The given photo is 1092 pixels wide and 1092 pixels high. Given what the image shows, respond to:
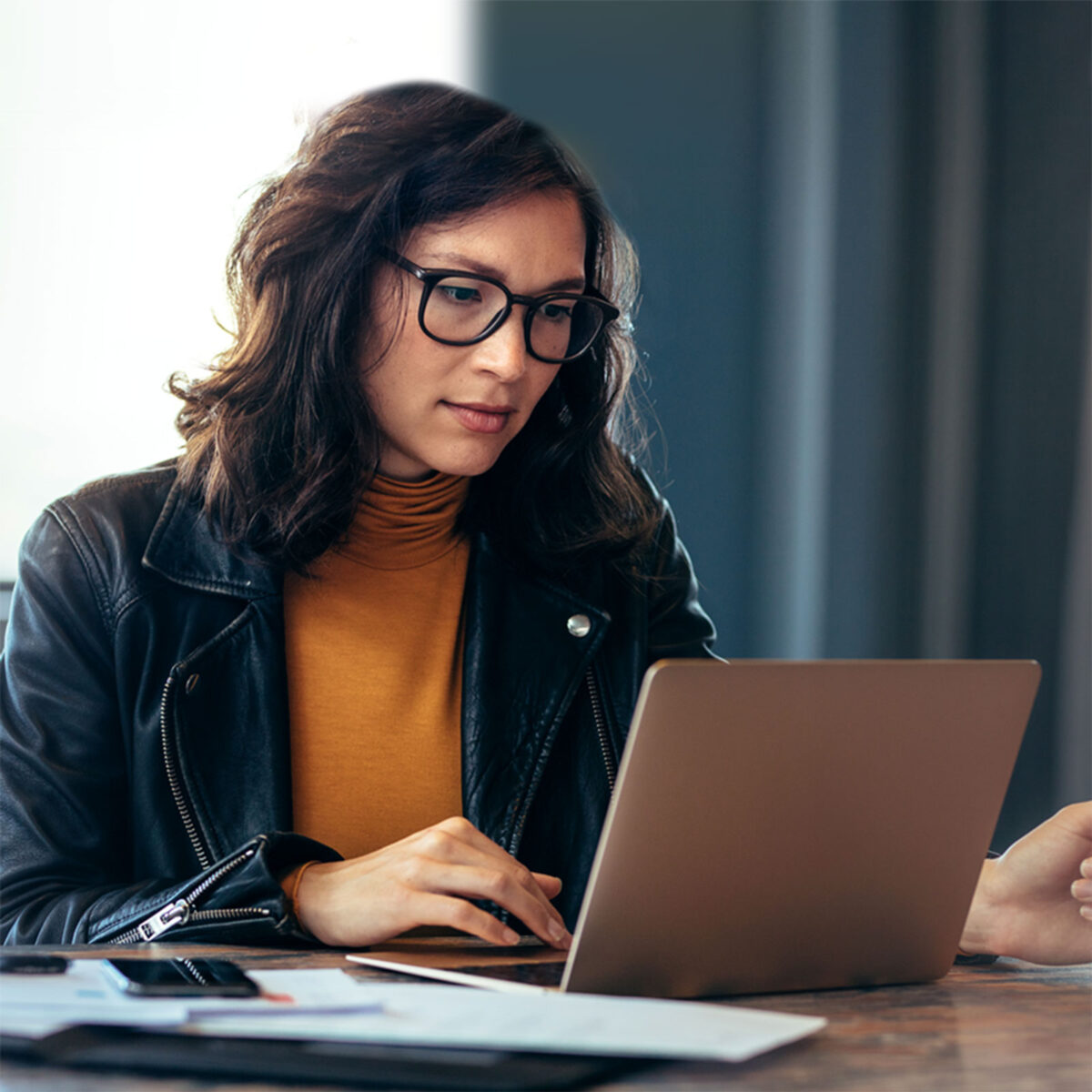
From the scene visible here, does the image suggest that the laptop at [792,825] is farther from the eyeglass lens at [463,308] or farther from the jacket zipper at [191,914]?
the eyeglass lens at [463,308]

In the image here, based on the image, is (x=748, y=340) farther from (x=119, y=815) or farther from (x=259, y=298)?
(x=119, y=815)

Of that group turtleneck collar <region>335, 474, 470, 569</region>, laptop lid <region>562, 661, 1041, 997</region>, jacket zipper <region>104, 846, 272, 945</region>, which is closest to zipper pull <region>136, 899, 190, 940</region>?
jacket zipper <region>104, 846, 272, 945</region>

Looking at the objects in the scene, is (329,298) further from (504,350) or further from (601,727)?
(601,727)

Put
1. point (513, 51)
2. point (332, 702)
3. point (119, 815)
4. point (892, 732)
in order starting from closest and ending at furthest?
1. point (892, 732)
2. point (119, 815)
3. point (332, 702)
4. point (513, 51)

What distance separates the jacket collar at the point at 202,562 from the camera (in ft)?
4.38

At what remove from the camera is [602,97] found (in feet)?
8.50

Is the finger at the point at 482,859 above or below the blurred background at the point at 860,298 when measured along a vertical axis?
below

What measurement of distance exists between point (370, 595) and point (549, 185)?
1.65 ft

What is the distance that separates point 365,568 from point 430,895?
2.02 feet

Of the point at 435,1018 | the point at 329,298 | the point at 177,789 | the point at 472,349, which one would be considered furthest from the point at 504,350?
the point at 435,1018

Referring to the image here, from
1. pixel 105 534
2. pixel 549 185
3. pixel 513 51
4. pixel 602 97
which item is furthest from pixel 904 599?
pixel 105 534

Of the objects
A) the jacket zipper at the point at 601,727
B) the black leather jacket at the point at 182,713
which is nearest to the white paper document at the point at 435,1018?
the black leather jacket at the point at 182,713

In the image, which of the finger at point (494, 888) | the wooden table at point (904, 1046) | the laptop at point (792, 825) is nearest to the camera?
the wooden table at point (904, 1046)

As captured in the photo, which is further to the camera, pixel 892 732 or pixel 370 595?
pixel 370 595
